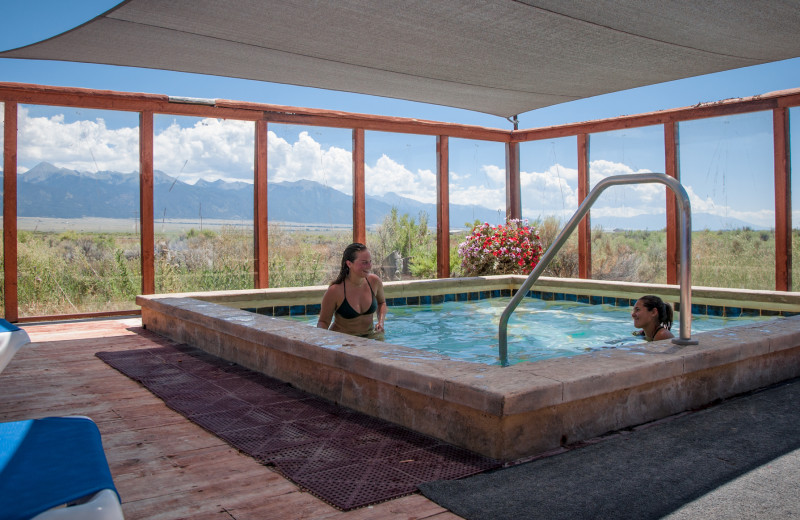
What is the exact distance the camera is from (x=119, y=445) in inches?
104

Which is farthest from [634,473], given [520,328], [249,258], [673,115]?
[673,115]

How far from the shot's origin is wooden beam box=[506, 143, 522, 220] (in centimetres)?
1034

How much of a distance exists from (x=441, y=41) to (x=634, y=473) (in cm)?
366

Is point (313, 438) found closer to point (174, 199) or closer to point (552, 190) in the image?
point (174, 199)

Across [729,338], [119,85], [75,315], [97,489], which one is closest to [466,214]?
[75,315]

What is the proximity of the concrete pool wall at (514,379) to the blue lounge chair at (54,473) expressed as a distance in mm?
1505

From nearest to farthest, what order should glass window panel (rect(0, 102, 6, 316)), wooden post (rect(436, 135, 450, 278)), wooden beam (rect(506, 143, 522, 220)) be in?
glass window panel (rect(0, 102, 6, 316)) → wooden post (rect(436, 135, 450, 278)) → wooden beam (rect(506, 143, 522, 220))

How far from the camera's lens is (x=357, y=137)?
870 cm

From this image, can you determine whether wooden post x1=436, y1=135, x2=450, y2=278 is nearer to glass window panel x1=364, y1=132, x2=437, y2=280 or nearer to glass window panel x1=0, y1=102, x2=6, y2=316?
glass window panel x1=364, y1=132, x2=437, y2=280

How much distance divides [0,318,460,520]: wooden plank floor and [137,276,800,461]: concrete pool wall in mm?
547

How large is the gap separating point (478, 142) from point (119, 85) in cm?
1106

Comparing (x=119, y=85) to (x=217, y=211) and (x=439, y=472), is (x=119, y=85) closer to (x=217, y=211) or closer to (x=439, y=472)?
(x=217, y=211)

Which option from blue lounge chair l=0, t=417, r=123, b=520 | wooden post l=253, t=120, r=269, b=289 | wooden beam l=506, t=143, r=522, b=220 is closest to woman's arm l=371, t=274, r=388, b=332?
wooden post l=253, t=120, r=269, b=289

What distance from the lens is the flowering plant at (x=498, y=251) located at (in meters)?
9.32
